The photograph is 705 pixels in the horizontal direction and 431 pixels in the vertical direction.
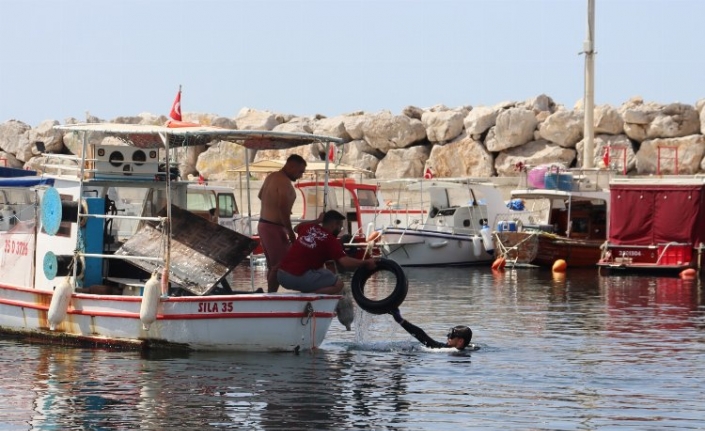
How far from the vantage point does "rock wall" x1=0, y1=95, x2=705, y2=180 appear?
1858 inches

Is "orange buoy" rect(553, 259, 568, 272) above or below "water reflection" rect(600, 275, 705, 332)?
above

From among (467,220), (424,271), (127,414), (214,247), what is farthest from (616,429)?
(467,220)

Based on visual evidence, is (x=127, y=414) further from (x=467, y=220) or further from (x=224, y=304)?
(x=467, y=220)

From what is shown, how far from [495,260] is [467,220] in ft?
9.21

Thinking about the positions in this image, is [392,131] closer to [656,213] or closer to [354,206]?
[354,206]

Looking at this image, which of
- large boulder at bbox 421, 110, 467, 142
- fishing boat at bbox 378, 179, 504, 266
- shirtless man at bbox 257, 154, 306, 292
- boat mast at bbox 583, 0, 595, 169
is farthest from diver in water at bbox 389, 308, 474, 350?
large boulder at bbox 421, 110, 467, 142

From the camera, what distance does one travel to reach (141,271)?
1822cm

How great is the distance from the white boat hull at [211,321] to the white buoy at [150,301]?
155mm

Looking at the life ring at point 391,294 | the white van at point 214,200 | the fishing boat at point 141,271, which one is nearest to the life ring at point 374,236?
the white van at point 214,200

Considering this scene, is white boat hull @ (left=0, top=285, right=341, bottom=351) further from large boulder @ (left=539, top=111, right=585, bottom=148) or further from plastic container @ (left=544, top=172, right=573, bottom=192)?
large boulder @ (left=539, top=111, right=585, bottom=148)

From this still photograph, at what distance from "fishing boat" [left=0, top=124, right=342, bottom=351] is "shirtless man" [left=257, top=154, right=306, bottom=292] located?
13.9 inches

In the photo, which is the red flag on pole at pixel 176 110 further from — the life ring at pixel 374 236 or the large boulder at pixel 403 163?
the large boulder at pixel 403 163

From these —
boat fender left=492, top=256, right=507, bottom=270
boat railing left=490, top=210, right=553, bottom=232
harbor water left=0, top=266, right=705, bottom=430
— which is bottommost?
harbor water left=0, top=266, right=705, bottom=430

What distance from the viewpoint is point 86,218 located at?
682 inches
